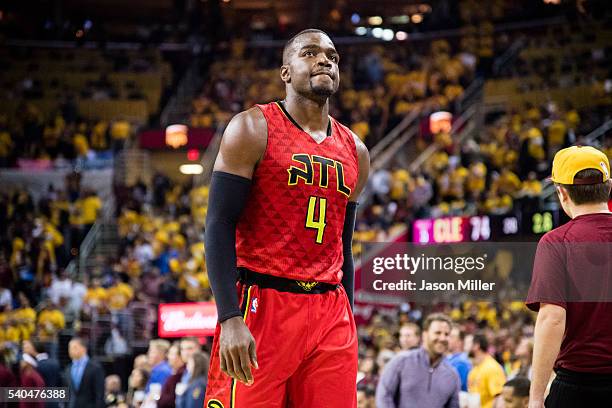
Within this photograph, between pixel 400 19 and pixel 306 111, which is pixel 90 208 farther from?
pixel 306 111

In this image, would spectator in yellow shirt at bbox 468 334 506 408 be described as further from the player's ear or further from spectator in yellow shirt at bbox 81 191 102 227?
spectator in yellow shirt at bbox 81 191 102 227

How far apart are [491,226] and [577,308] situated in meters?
8.82

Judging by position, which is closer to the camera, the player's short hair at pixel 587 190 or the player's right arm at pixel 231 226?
the player's right arm at pixel 231 226

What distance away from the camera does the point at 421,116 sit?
77.8ft

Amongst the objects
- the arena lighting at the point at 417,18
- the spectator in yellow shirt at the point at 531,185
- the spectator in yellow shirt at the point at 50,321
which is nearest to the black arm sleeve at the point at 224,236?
the spectator in yellow shirt at the point at 531,185

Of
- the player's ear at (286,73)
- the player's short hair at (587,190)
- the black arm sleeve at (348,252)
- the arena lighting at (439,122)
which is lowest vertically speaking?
the black arm sleeve at (348,252)

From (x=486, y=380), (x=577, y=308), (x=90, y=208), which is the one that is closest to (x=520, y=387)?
(x=486, y=380)

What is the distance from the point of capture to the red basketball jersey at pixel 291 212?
12.9ft

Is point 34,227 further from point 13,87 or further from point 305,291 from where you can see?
point 305,291

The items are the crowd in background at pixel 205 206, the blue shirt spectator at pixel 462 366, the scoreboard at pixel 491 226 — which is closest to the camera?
the blue shirt spectator at pixel 462 366

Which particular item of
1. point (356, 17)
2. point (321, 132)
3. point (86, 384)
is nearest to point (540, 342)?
point (321, 132)

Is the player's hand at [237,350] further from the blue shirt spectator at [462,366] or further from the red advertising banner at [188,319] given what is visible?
the red advertising banner at [188,319]

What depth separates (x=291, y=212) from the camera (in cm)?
395

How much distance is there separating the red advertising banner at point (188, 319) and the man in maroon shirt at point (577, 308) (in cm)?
620
